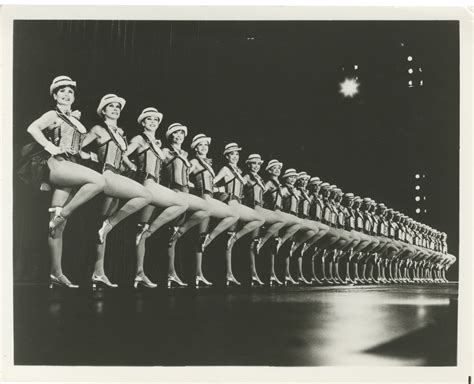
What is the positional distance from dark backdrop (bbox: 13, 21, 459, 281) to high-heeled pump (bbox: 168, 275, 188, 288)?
14 cm

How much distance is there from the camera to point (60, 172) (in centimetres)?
700

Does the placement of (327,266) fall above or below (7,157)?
below

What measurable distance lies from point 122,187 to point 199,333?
120cm

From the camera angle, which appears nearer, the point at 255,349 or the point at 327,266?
the point at 255,349

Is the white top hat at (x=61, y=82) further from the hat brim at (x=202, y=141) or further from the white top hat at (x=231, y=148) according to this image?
the white top hat at (x=231, y=148)

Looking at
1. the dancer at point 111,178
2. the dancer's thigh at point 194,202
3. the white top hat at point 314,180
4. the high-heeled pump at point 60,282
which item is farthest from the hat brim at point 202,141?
the high-heeled pump at point 60,282

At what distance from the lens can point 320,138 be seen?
7.39m

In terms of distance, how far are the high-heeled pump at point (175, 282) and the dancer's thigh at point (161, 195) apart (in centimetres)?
54

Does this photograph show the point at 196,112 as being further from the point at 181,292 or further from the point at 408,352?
the point at 408,352

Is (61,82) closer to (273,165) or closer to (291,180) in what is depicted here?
(273,165)

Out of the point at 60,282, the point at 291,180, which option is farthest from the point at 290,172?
the point at 60,282

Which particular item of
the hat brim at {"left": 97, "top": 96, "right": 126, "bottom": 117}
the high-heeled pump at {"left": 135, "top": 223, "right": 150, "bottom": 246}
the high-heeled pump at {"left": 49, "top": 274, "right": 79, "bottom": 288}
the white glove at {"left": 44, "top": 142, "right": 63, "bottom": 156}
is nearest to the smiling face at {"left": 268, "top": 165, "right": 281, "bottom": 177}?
the high-heeled pump at {"left": 135, "top": 223, "right": 150, "bottom": 246}

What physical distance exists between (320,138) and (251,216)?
0.81 m
